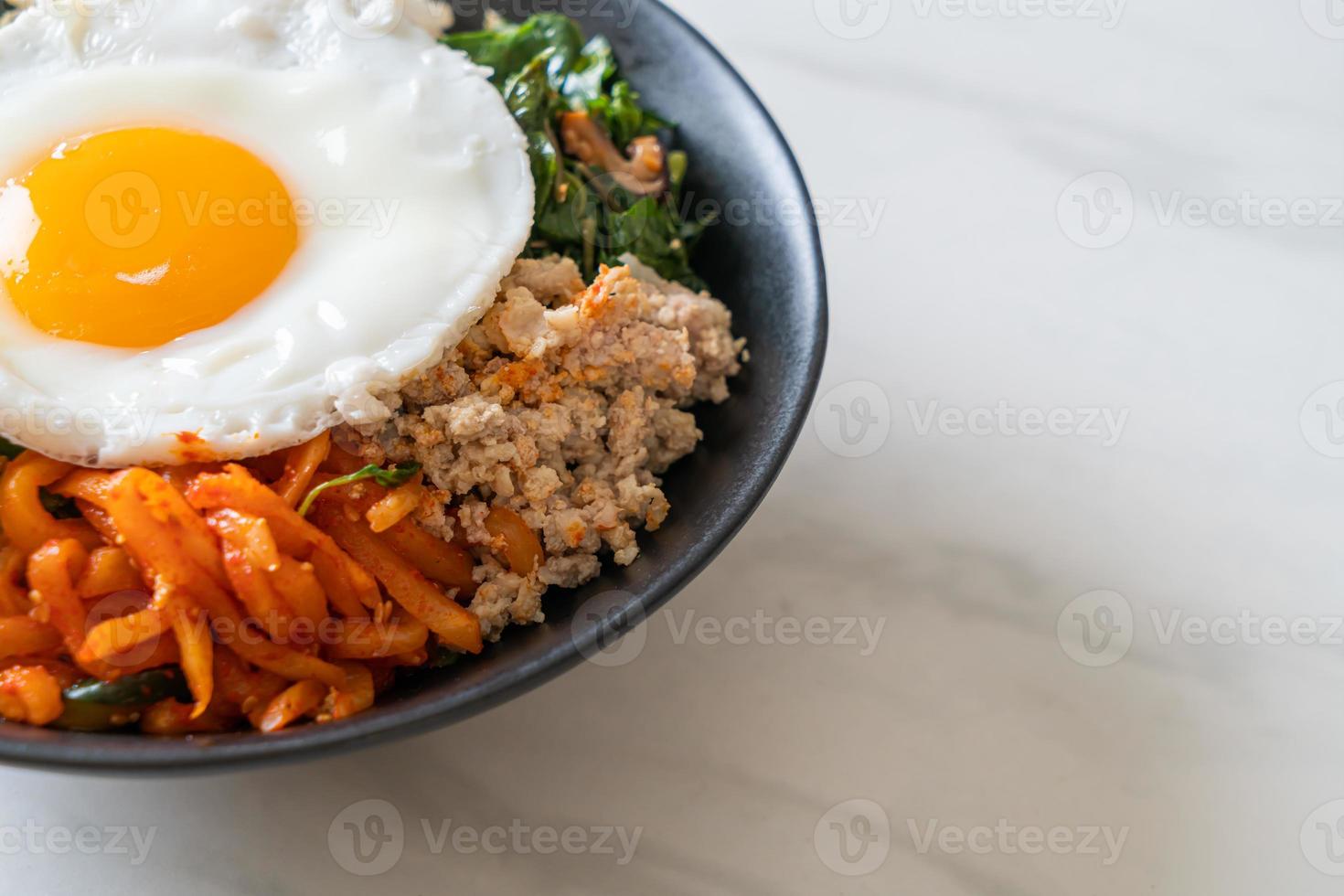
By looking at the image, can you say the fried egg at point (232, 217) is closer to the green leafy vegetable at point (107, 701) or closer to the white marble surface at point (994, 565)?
the green leafy vegetable at point (107, 701)

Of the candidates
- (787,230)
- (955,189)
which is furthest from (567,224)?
(955,189)

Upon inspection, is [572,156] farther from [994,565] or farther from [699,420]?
[994,565]

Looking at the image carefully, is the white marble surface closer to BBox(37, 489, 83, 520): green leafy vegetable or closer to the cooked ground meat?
the cooked ground meat

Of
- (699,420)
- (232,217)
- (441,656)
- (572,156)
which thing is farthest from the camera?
(572,156)

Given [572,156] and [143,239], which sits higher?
[143,239]

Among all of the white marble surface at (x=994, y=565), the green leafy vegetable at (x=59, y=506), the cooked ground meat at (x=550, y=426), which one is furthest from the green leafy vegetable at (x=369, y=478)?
the white marble surface at (x=994, y=565)

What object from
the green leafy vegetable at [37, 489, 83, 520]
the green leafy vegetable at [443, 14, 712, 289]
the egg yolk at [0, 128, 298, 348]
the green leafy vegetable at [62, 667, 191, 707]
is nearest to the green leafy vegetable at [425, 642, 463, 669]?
the green leafy vegetable at [62, 667, 191, 707]

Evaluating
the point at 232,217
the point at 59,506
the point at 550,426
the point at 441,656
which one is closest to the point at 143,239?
the point at 232,217
